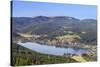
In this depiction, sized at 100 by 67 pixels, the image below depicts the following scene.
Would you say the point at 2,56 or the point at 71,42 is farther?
the point at 71,42

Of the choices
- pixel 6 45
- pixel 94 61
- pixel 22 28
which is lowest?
pixel 94 61

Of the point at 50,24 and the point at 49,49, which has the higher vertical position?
the point at 50,24

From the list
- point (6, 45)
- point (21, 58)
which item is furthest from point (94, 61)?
point (6, 45)

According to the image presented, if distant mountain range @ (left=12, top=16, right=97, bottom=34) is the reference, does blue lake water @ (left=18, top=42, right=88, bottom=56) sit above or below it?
below

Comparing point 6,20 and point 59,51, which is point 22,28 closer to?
point 6,20

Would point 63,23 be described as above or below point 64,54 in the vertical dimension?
above

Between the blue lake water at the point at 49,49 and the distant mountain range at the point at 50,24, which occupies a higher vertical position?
the distant mountain range at the point at 50,24

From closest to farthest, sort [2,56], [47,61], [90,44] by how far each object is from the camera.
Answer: [2,56] → [47,61] → [90,44]

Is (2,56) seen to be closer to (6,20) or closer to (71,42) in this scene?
(6,20)

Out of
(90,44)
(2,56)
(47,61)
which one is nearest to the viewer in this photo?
(2,56)
